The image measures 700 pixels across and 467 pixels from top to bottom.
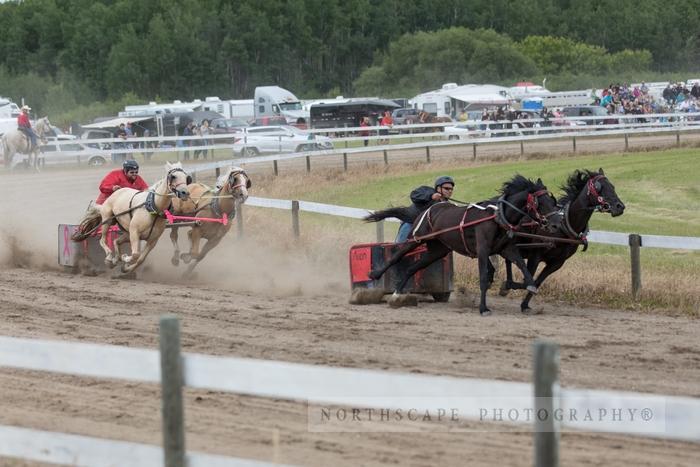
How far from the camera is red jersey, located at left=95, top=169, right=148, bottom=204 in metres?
17.7

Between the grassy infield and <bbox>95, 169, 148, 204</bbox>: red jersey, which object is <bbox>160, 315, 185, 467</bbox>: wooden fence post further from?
<bbox>95, 169, 148, 204</bbox>: red jersey

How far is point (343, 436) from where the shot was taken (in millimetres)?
6711

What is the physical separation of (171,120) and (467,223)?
44875mm

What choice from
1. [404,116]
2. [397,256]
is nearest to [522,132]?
[404,116]

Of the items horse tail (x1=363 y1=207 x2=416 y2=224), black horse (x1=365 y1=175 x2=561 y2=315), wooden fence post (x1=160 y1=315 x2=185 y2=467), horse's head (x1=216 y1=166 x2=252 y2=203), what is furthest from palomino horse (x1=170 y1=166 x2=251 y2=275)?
wooden fence post (x1=160 y1=315 x2=185 y2=467)

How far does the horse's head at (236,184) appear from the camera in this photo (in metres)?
17.1

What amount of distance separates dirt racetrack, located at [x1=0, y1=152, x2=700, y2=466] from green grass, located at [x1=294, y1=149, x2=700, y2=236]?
644 cm

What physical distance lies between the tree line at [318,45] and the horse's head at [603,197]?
75413 mm

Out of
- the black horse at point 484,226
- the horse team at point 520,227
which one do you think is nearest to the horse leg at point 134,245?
the black horse at point 484,226

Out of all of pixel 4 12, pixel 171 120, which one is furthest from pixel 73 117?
pixel 4 12

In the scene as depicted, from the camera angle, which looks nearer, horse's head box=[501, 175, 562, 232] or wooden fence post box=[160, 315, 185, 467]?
wooden fence post box=[160, 315, 185, 467]

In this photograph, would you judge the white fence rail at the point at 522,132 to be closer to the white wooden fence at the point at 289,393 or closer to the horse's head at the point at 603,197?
the horse's head at the point at 603,197

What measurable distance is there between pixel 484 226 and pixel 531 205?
0.58 m

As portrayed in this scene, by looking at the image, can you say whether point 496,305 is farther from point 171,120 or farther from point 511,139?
point 171,120
